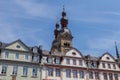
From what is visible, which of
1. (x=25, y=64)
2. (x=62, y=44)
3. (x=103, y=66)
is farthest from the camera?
(x=62, y=44)

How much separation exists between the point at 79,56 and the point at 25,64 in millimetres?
14560

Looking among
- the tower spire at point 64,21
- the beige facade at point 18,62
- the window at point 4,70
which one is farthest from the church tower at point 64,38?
the window at point 4,70

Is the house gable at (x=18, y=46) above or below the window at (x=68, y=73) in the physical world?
above

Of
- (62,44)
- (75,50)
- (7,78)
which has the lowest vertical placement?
(7,78)

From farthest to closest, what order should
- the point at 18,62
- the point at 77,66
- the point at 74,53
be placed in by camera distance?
the point at 74,53
the point at 77,66
the point at 18,62

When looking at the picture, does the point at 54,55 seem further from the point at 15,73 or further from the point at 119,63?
the point at 119,63

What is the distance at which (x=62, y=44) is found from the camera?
7650 cm

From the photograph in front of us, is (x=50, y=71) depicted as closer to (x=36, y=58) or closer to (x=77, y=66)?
(x=36, y=58)

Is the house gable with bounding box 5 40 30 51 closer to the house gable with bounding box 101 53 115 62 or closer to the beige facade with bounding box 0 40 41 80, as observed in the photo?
the beige facade with bounding box 0 40 41 80

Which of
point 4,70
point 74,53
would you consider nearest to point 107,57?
point 74,53

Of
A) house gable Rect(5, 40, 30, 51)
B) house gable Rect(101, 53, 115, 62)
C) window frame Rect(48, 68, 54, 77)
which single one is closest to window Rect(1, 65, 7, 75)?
house gable Rect(5, 40, 30, 51)

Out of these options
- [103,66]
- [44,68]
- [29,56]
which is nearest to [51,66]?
[44,68]

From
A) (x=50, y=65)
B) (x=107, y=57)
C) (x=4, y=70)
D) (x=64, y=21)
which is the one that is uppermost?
(x=64, y=21)

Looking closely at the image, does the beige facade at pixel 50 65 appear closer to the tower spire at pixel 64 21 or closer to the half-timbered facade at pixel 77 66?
the half-timbered facade at pixel 77 66
